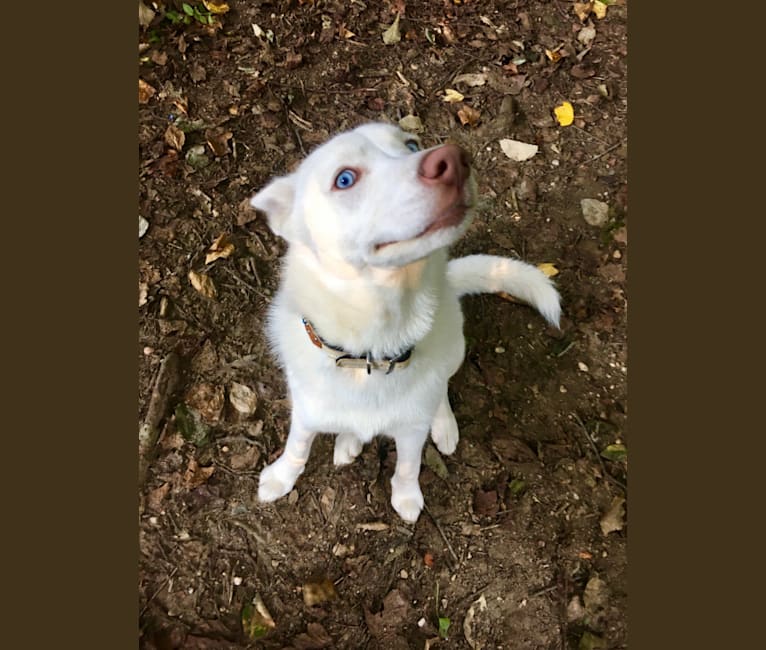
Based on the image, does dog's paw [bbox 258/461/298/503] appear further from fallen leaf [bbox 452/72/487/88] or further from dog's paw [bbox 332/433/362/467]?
fallen leaf [bbox 452/72/487/88]

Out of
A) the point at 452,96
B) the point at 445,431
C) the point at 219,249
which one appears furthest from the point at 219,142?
the point at 445,431

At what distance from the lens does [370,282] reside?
1.85 meters

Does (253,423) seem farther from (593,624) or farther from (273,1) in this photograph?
(273,1)

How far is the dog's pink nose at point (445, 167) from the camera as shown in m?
1.58

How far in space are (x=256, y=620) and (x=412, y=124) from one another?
2.92 metres

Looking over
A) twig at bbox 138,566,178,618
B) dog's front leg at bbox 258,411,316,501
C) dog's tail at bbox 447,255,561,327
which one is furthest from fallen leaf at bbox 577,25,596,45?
twig at bbox 138,566,178,618

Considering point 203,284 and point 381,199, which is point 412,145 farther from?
point 203,284

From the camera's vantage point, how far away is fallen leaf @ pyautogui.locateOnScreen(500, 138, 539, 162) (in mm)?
3654

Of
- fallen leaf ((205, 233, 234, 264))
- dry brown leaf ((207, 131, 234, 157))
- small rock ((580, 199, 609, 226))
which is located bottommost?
fallen leaf ((205, 233, 234, 264))

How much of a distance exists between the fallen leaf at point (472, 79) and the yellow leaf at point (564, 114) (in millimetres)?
510

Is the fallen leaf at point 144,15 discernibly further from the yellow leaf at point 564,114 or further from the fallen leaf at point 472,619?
the fallen leaf at point 472,619

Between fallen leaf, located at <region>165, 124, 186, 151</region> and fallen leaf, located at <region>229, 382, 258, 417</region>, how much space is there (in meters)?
1.53

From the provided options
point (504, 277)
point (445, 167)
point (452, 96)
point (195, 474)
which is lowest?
point (195, 474)

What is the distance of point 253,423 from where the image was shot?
303 centimetres
